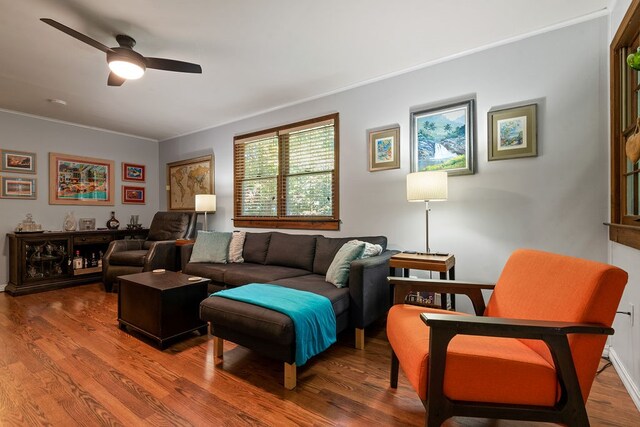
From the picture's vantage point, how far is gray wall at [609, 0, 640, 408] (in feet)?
5.39

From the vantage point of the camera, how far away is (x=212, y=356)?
220cm

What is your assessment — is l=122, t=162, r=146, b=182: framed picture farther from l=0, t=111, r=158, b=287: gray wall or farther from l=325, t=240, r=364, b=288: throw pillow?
l=325, t=240, r=364, b=288: throw pillow

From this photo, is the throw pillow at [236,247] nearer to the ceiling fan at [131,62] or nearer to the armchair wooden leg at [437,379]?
the ceiling fan at [131,62]

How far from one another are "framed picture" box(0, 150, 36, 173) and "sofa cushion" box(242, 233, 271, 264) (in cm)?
343

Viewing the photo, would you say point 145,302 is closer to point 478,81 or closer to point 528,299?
point 528,299

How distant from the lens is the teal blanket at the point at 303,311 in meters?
1.80

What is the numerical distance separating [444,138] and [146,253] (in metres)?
3.92

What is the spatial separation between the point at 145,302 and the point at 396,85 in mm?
3097

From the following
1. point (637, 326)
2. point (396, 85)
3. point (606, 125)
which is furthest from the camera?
point (396, 85)

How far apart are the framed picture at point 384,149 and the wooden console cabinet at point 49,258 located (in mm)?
4226

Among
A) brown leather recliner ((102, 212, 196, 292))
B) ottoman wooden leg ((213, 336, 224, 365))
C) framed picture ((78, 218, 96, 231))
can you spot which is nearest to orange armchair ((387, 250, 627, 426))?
ottoman wooden leg ((213, 336, 224, 365))

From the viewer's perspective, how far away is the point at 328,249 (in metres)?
3.04

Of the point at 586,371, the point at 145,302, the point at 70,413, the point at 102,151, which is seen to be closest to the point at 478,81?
the point at 586,371

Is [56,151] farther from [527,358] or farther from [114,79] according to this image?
[527,358]
